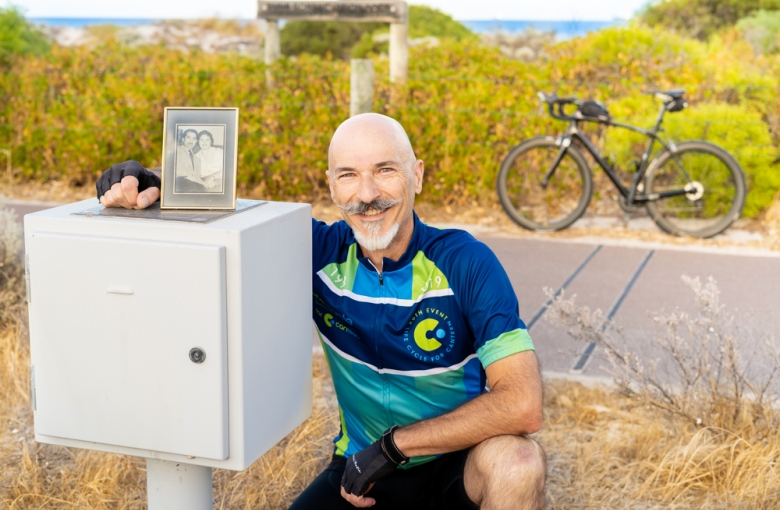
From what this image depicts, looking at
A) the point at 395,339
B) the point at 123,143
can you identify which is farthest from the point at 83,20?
the point at 395,339

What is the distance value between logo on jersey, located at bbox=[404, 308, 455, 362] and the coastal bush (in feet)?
16.8

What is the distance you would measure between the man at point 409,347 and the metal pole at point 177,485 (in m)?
0.36

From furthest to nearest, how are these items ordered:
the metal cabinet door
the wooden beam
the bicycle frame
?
the wooden beam → the bicycle frame → the metal cabinet door

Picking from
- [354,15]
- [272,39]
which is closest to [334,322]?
[354,15]

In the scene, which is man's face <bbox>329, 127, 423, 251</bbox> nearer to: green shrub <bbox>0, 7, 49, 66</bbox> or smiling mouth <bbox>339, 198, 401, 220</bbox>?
smiling mouth <bbox>339, 198, 401, 220</bbox>

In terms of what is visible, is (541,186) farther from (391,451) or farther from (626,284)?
(391,451)

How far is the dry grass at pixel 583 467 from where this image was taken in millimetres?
3127

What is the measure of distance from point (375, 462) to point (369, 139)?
2.82 ft

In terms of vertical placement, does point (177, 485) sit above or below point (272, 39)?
below

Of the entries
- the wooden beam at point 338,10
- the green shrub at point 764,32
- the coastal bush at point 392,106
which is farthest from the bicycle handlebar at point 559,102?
the green shrub at point 764,32

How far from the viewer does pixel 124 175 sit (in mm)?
2377

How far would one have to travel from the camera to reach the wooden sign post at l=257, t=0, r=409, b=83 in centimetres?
836

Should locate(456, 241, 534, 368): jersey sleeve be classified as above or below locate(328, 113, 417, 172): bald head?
below

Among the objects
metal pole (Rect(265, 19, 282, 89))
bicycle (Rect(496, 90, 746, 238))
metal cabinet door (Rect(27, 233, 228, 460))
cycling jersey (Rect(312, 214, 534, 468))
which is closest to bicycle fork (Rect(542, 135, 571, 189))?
bicycle (Rect(496, 90, 746, 238))
